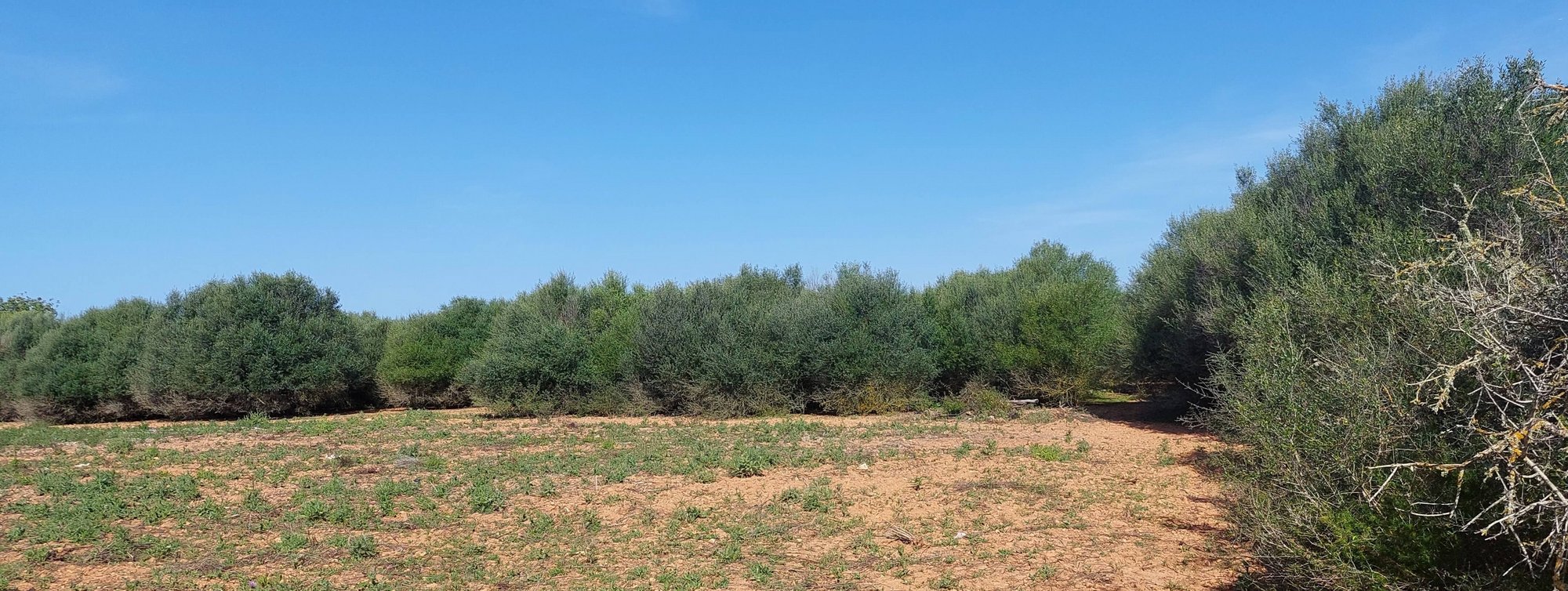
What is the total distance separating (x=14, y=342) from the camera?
28.5 m

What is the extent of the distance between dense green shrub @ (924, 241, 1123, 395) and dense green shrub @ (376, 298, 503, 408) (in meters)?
15.3

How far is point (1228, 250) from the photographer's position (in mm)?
14555

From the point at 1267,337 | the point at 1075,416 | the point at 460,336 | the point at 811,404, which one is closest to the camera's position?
the point at 1267,337

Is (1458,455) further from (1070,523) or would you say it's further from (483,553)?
(483,553)

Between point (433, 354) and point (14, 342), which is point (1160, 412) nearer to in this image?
point (433, 354)

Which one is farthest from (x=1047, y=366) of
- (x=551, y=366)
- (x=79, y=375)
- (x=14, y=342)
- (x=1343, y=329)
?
(x=14, y=342)

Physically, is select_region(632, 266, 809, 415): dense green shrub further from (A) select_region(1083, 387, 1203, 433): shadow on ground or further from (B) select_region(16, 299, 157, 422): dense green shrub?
(B) select_region(16, 299, 157, 422): dense green shrub

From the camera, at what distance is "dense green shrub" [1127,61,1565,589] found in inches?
184

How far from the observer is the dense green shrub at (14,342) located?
26547 millimetres

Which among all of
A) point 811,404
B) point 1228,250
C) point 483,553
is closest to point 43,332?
point 811,404

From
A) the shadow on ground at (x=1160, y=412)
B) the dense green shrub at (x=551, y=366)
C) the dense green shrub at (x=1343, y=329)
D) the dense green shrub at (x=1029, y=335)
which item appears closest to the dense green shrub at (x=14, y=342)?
the dense green shrub at (x=551, y=366)

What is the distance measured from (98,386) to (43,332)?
6.00 metres

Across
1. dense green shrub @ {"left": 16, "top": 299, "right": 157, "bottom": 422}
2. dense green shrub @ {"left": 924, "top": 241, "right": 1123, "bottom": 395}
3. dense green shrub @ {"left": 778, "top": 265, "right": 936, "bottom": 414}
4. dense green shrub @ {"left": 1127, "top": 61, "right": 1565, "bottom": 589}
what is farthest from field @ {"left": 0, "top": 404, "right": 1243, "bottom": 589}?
dense green shrub @ {"left": 16, "top": 299, "right": 157, "bottom": 422}

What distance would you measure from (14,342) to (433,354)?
14829mm
